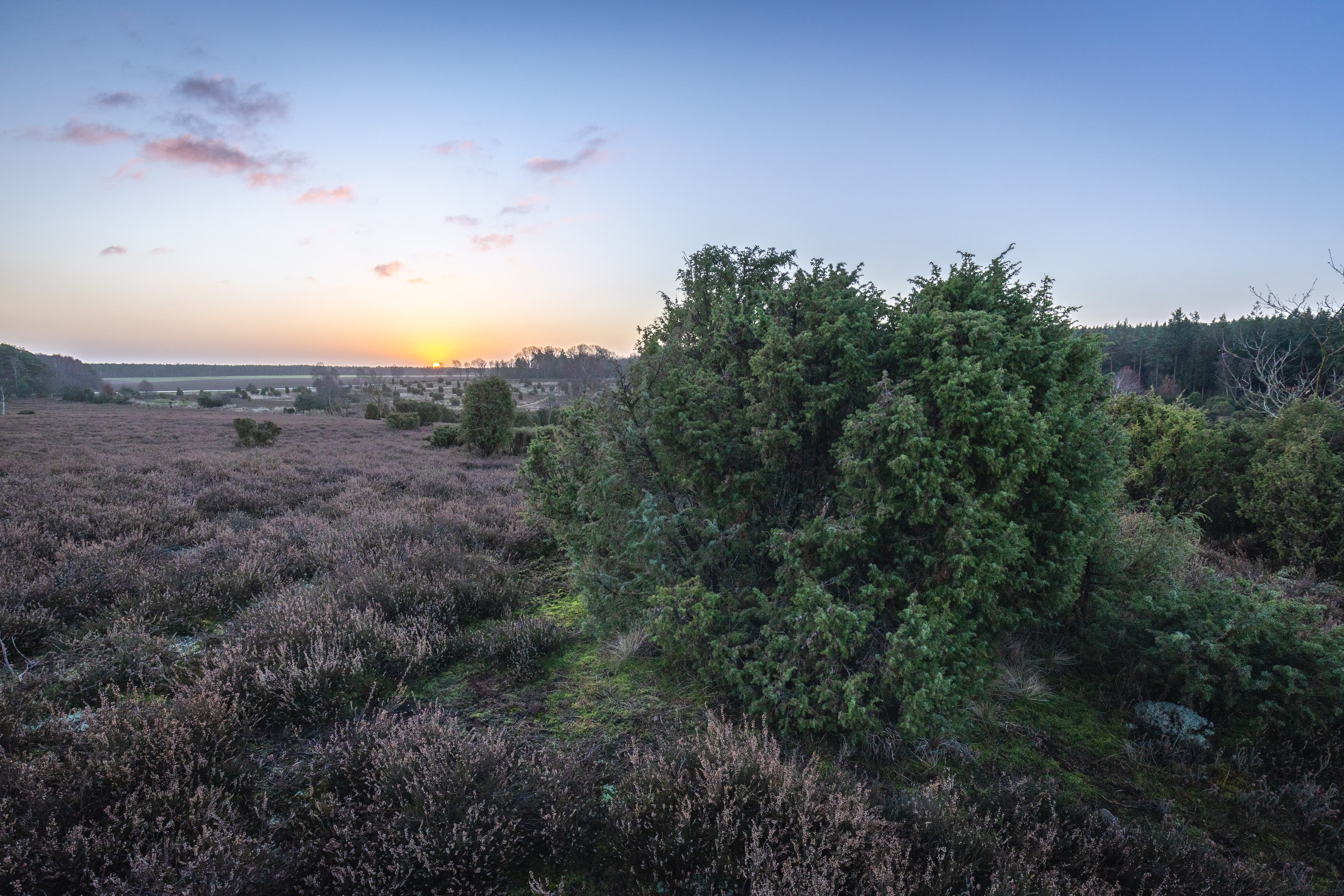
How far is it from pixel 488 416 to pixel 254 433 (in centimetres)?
1096

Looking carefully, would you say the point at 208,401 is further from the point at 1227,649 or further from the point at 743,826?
the point at 1227,649

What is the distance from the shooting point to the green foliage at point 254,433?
886 inches

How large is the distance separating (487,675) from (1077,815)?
4567mm

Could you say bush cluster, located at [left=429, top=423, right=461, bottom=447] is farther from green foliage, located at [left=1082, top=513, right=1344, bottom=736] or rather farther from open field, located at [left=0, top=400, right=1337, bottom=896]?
green foliage, located at [left=1082, top=513, right=1344, bottom=736]

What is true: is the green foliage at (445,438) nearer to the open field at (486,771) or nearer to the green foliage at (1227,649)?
the open field at (486,771)

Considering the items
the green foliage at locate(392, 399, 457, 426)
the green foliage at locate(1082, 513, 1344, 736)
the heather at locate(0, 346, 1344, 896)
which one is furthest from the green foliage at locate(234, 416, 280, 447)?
the green foliage at locate(1082, 513, 1344, 736)

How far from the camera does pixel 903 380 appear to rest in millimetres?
4191

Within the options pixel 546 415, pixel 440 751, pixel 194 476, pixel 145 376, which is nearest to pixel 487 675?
pixel 440 751

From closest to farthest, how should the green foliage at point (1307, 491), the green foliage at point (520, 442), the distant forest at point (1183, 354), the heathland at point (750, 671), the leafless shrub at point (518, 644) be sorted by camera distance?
the heathland at point (750, 671) → the leafless shrub at point (518, 644) → the green foliage at point (1307, 491) → the green foliage at point (520, 442) → the distant forest at point (1183, 354)

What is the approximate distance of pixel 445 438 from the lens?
80.7 feet

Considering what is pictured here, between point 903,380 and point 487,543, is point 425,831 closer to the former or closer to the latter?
point 903,380

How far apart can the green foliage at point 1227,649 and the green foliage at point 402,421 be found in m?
37.3

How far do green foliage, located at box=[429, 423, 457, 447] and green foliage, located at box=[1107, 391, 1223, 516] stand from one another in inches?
940

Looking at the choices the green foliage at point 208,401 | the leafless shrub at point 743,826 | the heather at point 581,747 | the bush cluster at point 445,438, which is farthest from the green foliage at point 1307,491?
the green foliage at point 208,401
